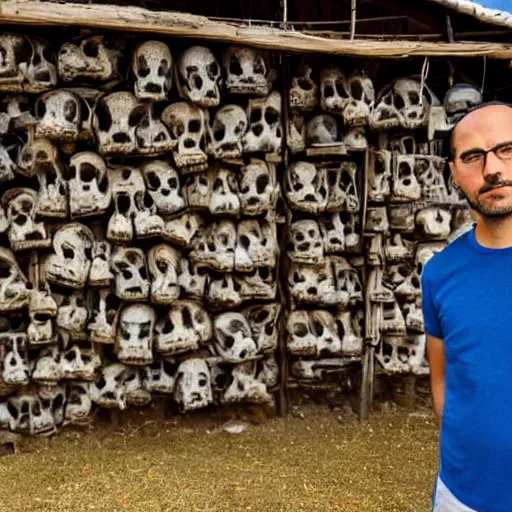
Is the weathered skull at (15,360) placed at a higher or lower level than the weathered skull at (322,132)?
lower

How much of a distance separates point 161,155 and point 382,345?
2.30 meters

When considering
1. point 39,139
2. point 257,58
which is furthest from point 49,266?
point 257,58

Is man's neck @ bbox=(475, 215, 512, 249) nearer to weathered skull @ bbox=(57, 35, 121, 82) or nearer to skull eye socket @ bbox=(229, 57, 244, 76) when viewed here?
skull eye socket @ bbox=(229, 57, 244, 76)

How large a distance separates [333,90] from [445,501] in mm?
3278

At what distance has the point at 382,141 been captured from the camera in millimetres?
4559

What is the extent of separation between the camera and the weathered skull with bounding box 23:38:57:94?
387cm

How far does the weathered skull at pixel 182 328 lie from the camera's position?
13.7ft

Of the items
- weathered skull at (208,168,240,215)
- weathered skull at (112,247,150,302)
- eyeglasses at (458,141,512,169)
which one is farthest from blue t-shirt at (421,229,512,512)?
weathered skull at (112,247,150,302)

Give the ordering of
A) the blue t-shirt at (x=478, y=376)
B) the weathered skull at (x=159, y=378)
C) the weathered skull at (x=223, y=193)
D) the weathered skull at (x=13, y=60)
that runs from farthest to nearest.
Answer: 1. the weathered skull at (x=159, y=378)
2. the weathered skull at (x=223, y=193)
3. the weathered skull at (x=13, y=60)
4. the blue t-shirt at (x=478, y=376)

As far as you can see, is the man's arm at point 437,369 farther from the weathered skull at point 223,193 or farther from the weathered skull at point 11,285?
the weathered skull at point 11,285

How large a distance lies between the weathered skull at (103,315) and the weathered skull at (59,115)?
1099 mm

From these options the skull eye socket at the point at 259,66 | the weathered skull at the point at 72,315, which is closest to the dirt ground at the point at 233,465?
the weathered skull at the point at 72,315

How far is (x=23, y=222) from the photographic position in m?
4.00

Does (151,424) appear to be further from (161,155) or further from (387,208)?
(387,208)
